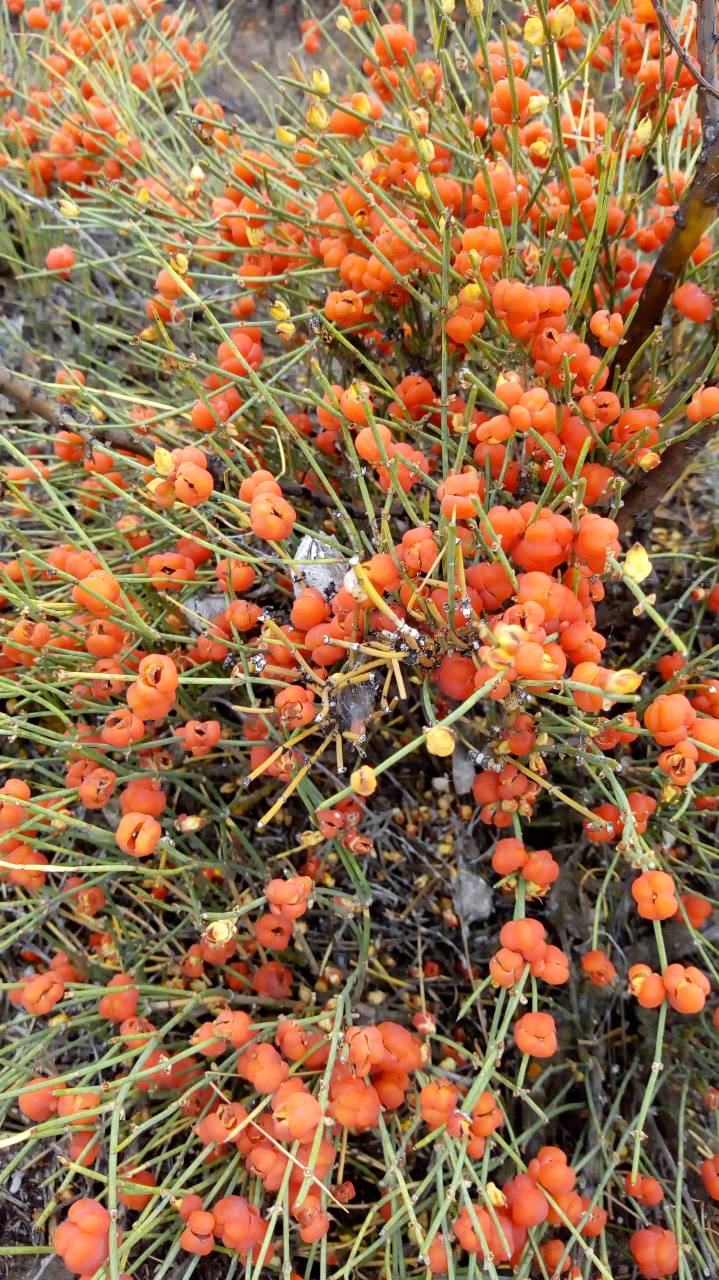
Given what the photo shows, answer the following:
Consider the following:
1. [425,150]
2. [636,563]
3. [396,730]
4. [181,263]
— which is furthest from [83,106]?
[636,563]

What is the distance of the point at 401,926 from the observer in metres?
1.91

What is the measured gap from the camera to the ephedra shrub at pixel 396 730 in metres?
1.33

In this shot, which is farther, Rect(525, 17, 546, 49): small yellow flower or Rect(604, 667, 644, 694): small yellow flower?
Rect(525, 17, 546, 49): small yellow flower

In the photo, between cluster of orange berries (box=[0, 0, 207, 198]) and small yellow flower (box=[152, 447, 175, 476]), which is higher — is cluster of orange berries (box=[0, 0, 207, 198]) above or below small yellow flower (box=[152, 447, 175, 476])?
above

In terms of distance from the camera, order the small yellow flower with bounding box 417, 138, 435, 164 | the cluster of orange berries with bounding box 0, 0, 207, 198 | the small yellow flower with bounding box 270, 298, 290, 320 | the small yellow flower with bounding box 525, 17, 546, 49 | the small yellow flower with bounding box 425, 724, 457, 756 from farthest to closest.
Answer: the cluster of orange berries with bounding box 0, 0, 207, 198 → the small yellow flower with bounding box 270, 298, 290, 320 → the small yellow flower with bounding box 417, 138, 435, 164 → the small yellow flower with bounding box 525, 17, 546, 49 → the small yellow flower with bounding box 425, 724, 457, 756

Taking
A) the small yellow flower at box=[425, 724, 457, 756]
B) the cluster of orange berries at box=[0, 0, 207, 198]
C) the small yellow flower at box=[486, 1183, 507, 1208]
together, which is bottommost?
the small yellow flower at box=[486, 1183, 507, 1208]

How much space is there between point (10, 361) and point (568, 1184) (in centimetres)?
257

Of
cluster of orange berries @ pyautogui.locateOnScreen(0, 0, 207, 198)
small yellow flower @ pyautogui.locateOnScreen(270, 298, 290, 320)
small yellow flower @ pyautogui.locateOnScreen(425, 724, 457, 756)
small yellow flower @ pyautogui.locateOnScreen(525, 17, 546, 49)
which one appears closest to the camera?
small yellow flower @ pyautogui.locateOnScreen(425, 724, 457, 756)

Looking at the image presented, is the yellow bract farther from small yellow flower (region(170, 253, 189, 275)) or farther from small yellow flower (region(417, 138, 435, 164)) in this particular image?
small yellow flower (region(170, 253, 189, 275))

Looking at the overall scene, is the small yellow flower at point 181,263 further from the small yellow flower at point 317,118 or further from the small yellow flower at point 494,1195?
the small yellow flower at point 494,1195

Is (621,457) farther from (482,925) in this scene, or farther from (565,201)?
(482,925)

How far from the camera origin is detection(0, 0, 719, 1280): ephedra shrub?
52.3 inches

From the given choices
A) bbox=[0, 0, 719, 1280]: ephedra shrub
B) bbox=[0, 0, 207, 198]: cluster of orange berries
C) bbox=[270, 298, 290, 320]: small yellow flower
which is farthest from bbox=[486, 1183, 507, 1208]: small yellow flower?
bbox=[0, 0, 207, 198]: cluster of orange berries

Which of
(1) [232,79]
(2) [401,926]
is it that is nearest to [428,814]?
(2) [401,926]
